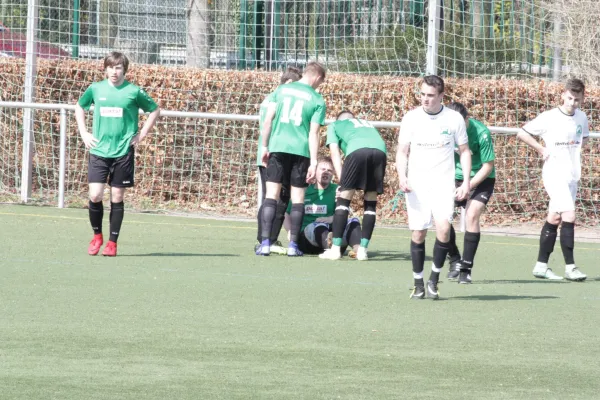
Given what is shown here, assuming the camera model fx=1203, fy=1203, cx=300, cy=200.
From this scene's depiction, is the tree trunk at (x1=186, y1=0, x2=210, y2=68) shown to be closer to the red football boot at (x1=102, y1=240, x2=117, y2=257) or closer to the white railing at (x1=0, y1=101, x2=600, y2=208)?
the white railing at (x1=0, y1=101, x2=600, y2=208)

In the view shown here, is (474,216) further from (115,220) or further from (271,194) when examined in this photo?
(115,220)

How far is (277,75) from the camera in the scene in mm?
16656

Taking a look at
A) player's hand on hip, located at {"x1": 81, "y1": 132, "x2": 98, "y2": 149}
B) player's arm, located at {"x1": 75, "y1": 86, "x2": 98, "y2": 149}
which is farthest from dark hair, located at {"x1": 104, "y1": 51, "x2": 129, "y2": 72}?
player's hand on hip, located at {"x1": 81, "y1": 132, "x2": 98, "y2": 149}

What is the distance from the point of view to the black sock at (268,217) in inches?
445

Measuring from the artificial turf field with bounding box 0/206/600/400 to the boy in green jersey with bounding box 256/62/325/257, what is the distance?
0.40 meters

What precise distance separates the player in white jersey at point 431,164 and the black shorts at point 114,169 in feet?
9.77

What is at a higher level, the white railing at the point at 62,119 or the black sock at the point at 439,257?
the white railing at the point at 62,119

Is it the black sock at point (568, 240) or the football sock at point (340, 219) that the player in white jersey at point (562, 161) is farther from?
the football sock at point (340, 219)

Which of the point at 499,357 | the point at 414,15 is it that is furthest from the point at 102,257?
the point at 414,15

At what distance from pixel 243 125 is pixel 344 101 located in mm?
1500

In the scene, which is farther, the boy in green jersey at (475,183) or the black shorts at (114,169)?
the black shorts at (114,169)

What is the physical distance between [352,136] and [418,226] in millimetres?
2869

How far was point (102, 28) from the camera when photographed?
61.8ft

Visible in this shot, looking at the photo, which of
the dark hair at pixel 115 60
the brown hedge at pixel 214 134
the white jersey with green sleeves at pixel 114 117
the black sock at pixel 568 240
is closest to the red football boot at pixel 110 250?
the white jersey with green sleeves at pixel 114 117
